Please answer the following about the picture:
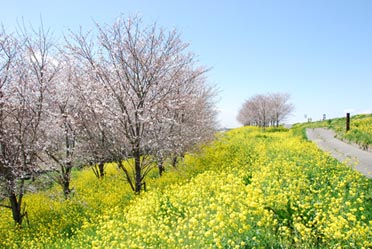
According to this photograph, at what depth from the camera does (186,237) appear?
17.9 ft

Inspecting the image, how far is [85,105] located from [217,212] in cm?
831

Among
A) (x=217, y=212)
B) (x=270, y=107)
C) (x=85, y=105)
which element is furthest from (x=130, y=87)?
(x=270, y=107)

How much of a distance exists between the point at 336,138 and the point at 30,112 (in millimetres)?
19820

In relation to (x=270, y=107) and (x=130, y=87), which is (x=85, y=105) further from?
(x=270, y=107)

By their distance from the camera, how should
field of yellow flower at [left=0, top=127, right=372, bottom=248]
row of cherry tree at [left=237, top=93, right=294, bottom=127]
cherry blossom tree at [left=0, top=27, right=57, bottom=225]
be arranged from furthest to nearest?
row of cherry tree at [left=237, top=93, right=294, bottom=127], cherry blossom tree at [left=0, top=27, right=57, bottom=225], field of yellow flower at [left=0, top=127, right=372, bottom=248]

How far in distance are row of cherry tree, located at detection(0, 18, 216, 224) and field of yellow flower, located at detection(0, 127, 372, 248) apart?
1360 millimetres

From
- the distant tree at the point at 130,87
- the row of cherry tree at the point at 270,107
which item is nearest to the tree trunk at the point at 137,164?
the distant tree at the point at 130,87

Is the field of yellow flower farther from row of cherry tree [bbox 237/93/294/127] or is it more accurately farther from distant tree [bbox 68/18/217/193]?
Result: row of cherry tree [bbox 237/93/294/127]

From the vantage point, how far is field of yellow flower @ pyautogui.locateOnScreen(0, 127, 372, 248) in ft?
15.9

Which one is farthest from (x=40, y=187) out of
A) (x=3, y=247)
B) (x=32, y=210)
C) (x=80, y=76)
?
(x=80, y=76)

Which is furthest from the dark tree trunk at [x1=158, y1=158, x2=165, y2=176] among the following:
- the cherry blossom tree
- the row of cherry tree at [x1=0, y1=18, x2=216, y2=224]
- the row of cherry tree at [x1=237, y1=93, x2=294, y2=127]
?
the row of cherry tree at [x1=237, y1=93, x2=294, y2=127]

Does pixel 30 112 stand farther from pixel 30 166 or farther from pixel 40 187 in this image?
pixel 40 187

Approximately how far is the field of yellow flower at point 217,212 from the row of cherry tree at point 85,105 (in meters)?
1.36

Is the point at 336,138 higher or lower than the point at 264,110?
lower
